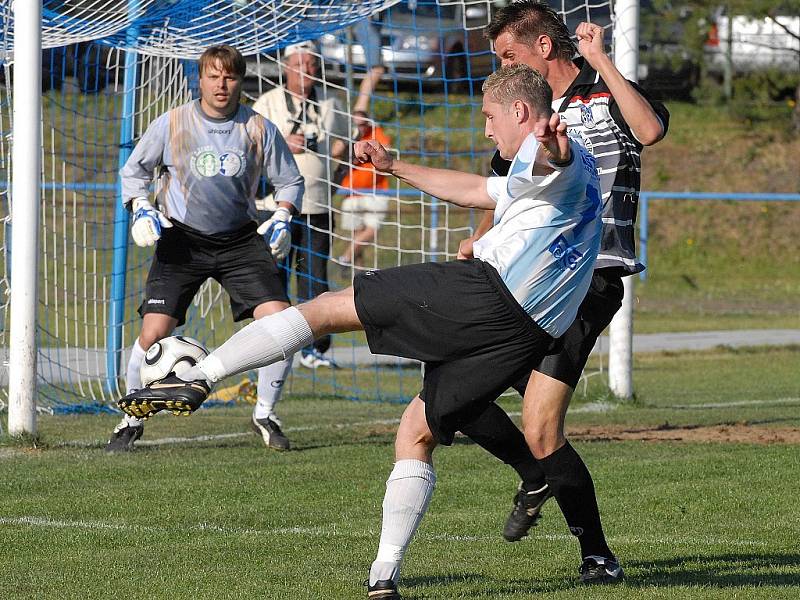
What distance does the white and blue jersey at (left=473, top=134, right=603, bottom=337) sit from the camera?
14.4ft

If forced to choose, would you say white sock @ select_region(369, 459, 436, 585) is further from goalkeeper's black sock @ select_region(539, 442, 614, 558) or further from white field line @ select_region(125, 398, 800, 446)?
white field line @ select_region(125, 398, 800, 446)

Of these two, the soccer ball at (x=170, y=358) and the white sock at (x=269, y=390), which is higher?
the soccer ball at (x=170, y=358)

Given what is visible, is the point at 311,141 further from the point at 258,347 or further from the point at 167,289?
the point at 258,347

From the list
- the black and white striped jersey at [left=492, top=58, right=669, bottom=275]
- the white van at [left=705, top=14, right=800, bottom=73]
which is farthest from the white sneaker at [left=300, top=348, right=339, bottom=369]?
the white van at [left=705, top=14, right=800, bottom=73]

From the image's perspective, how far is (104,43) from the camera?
996 cm

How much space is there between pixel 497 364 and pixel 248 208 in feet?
12.8

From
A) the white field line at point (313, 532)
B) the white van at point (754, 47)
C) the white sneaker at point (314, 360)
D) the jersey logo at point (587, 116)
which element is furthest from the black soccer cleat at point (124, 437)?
the white van at point (754, 47)

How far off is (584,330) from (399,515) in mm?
1046

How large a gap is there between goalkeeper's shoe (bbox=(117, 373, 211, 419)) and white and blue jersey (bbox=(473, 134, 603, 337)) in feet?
3.21

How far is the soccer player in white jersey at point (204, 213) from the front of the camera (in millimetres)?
7906

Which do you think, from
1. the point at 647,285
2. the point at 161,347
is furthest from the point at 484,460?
the point at 647,285

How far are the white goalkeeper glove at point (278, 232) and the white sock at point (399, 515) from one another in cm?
334

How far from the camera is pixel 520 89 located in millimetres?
4426

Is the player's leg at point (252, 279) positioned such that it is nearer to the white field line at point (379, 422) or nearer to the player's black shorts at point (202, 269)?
the player's black shorts at point (202, 269)
